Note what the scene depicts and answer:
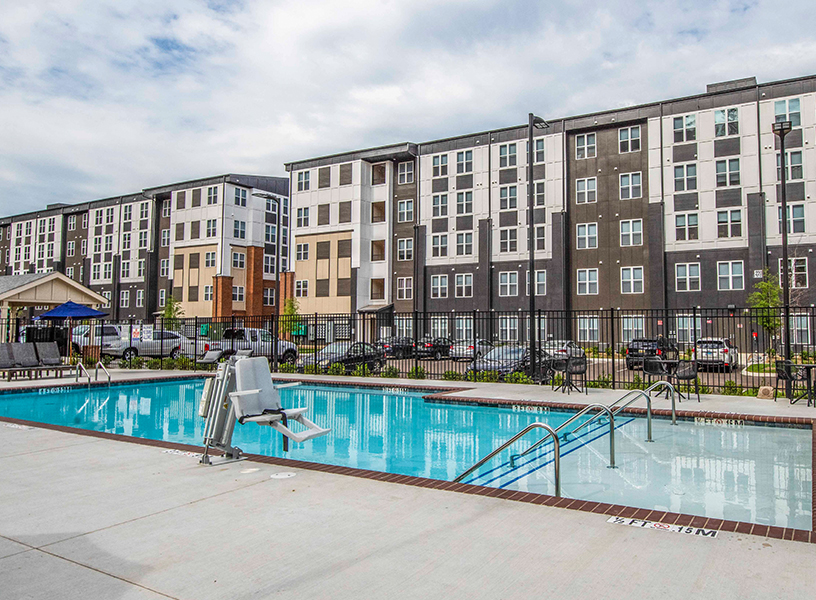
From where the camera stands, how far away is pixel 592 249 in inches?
1646

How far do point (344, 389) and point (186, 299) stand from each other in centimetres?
4520

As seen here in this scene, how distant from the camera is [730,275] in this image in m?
37.8

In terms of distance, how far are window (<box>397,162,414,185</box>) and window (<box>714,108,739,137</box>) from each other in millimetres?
21618

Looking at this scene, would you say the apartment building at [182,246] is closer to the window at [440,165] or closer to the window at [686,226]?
the window at [440,165]

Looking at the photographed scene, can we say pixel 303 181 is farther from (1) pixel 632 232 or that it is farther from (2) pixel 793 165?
(2) pixel 793 165

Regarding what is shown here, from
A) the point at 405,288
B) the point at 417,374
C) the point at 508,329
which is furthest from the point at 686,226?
the point at 417,374

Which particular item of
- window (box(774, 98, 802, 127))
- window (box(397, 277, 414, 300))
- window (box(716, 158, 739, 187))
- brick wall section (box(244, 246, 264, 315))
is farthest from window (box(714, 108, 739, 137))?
brick wall section (box(244, 246, 264, 315))

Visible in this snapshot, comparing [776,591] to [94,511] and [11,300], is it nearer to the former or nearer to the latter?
[94,511]

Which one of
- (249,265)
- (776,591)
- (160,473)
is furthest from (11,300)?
(249,265)

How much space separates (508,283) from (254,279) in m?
27.7

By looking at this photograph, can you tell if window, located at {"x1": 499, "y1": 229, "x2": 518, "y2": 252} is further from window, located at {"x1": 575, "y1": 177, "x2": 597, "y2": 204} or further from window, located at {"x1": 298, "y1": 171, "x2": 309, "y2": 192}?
window, located at {"x1": 298, "y1": 171, "x2": 309, "y2": 192}

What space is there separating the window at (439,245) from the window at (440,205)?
169 centimetres

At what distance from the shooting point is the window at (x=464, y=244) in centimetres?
4559

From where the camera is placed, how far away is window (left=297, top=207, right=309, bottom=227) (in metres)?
52.8
